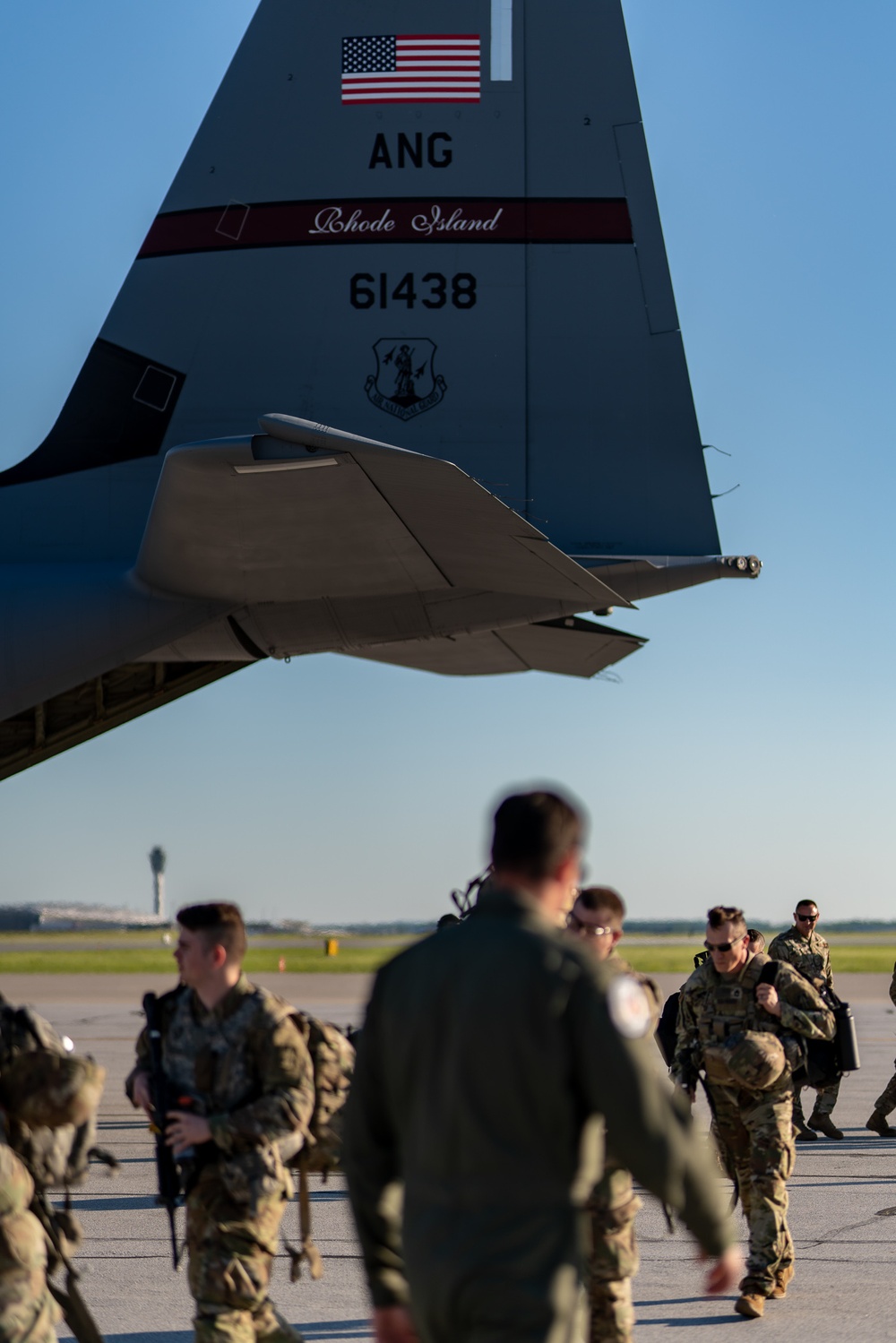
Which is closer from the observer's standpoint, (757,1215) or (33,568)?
(757,1215)

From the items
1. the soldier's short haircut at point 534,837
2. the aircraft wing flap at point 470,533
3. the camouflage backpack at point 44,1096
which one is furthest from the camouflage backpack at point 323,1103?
the aircraft wing flap at point 470,533

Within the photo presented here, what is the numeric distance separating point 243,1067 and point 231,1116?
167 millimetres

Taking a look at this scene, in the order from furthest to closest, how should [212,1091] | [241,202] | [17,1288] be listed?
[241,202] < [212,1091] < [17,1288]

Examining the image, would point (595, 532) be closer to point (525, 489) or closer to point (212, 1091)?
point (525, 489)

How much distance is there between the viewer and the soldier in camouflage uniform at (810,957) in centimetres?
1268

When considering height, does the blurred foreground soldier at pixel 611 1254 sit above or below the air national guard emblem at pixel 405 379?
below

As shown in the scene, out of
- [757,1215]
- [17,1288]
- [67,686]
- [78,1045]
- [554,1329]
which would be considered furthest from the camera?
[78,1045]

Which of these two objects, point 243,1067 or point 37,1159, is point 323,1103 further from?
point 37,1159

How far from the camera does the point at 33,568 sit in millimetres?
11602

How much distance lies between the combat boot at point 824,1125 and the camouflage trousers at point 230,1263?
878 cm

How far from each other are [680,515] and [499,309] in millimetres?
2248

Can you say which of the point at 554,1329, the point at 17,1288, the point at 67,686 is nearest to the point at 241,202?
the point at 67,686

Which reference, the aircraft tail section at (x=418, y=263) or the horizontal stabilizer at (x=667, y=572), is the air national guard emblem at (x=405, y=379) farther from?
the horizontal stabilizer at (x=667, y=572)

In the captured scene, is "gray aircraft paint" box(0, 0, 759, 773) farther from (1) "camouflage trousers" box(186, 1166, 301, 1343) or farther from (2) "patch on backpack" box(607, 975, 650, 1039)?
(2) "patch on backpack" box(607, 975, 650, 1039)
